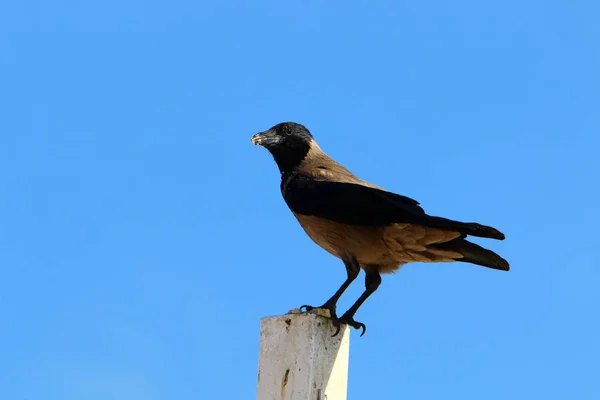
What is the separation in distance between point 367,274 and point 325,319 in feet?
5.98

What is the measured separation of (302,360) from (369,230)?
1.80 m

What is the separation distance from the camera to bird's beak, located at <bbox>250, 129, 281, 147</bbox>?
7.09 metres

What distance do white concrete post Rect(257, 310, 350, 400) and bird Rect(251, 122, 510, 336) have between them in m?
0.95

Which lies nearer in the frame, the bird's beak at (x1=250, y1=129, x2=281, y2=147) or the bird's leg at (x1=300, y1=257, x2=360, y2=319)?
the bird's leg at (x1=300, y1=257, x2=360, y2=319)

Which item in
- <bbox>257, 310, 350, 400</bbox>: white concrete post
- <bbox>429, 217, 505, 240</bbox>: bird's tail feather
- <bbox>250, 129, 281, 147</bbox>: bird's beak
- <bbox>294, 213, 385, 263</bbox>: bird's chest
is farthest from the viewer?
<bbox>250, 129, 281, 147</bbox>: bird's beak

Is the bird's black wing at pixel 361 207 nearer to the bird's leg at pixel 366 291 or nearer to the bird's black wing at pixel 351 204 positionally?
the bird's black wing at pixel 351 204

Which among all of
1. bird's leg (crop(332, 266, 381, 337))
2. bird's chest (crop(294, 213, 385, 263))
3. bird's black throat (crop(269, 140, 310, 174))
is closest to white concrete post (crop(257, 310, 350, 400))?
bird's leg (crop(332, 266, 381, 337))

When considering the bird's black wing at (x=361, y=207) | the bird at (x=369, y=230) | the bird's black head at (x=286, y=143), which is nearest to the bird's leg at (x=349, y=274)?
the bird at (x=369, y=230)

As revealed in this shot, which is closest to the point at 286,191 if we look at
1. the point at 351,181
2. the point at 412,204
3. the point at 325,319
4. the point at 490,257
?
the point at 351,181

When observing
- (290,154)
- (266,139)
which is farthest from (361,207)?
(266,139)

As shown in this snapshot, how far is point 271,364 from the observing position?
14.9 feet

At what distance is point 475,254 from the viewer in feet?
19.7

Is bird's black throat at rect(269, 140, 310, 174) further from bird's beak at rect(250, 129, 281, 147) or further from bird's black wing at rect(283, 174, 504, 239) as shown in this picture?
bird's black wing at rect(283, 174, 504, 239)

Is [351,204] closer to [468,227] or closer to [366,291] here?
[366,291]
